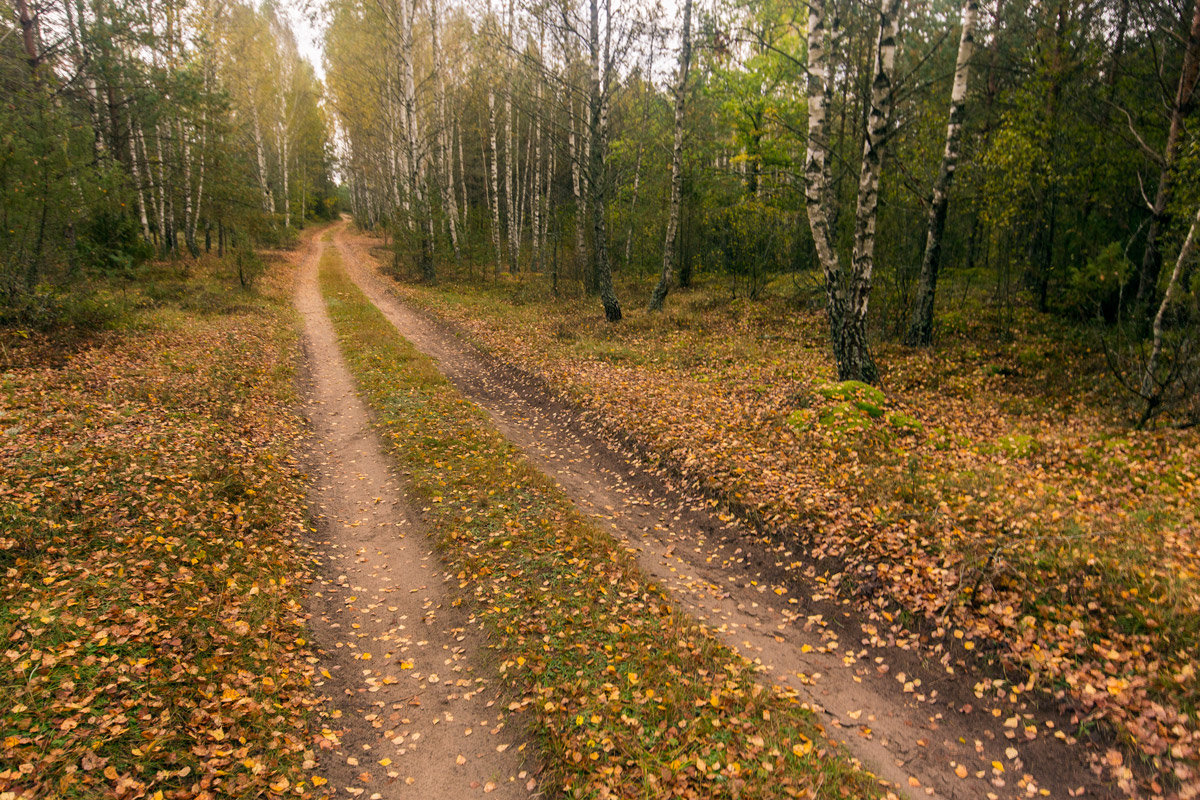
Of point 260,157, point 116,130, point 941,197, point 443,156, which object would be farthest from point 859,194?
point 260,157

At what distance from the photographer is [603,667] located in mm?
5617

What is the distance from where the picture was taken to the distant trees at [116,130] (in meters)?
12.1

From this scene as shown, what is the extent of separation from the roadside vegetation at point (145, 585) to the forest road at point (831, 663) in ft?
13.8

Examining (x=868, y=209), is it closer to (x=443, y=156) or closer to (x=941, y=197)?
(x=941, y=197)

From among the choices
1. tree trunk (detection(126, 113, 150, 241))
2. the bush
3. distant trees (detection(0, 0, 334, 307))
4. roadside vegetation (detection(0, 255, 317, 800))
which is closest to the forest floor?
roadside vegetation (detection(0, 255, 317, 800))

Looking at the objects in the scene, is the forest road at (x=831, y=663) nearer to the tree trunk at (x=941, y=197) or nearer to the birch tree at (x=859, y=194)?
the birch tree at (x=859, y=194)

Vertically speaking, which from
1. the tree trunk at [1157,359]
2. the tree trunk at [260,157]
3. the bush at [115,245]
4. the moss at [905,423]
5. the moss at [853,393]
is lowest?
the moss at [905,423]

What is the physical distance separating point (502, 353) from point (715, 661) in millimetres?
12644

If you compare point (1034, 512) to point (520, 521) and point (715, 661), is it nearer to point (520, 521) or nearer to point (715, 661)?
point (715, 661)

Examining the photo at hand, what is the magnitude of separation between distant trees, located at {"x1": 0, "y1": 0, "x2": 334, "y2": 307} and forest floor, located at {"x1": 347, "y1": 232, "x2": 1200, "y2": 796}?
10283 millimetres

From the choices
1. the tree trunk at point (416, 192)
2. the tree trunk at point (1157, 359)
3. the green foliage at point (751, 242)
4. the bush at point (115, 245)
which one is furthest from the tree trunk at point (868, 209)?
the tree trunk at point (416, 192)

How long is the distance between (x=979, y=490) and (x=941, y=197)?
851 cm

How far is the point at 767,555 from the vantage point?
7.37m

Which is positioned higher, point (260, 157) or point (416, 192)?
point (260, 157)
